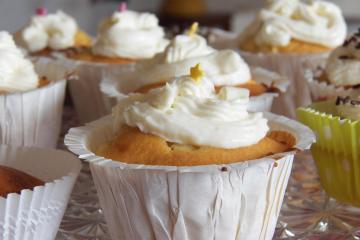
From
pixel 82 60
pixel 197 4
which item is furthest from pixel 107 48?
pixel 197 4

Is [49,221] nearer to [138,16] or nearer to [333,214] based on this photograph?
[333,214]

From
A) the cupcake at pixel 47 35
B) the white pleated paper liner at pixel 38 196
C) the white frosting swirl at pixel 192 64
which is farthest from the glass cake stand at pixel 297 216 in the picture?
the cupcake at pixel 47 35

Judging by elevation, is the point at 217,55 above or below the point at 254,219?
above

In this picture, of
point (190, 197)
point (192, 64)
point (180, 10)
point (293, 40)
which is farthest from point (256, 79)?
point (180, 10)

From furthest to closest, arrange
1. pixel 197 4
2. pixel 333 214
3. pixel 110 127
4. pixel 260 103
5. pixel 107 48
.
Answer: pixel 197 4
pixel 107 48
pixel 260 103
pixel 333 214
pixel 110 127

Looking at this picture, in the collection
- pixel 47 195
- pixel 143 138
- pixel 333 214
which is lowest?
pixel 333 214

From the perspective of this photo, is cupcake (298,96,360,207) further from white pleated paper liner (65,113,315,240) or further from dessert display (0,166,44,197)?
dessert display (0,166,44,197)

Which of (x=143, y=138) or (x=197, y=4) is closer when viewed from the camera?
(x=143, y=138)
